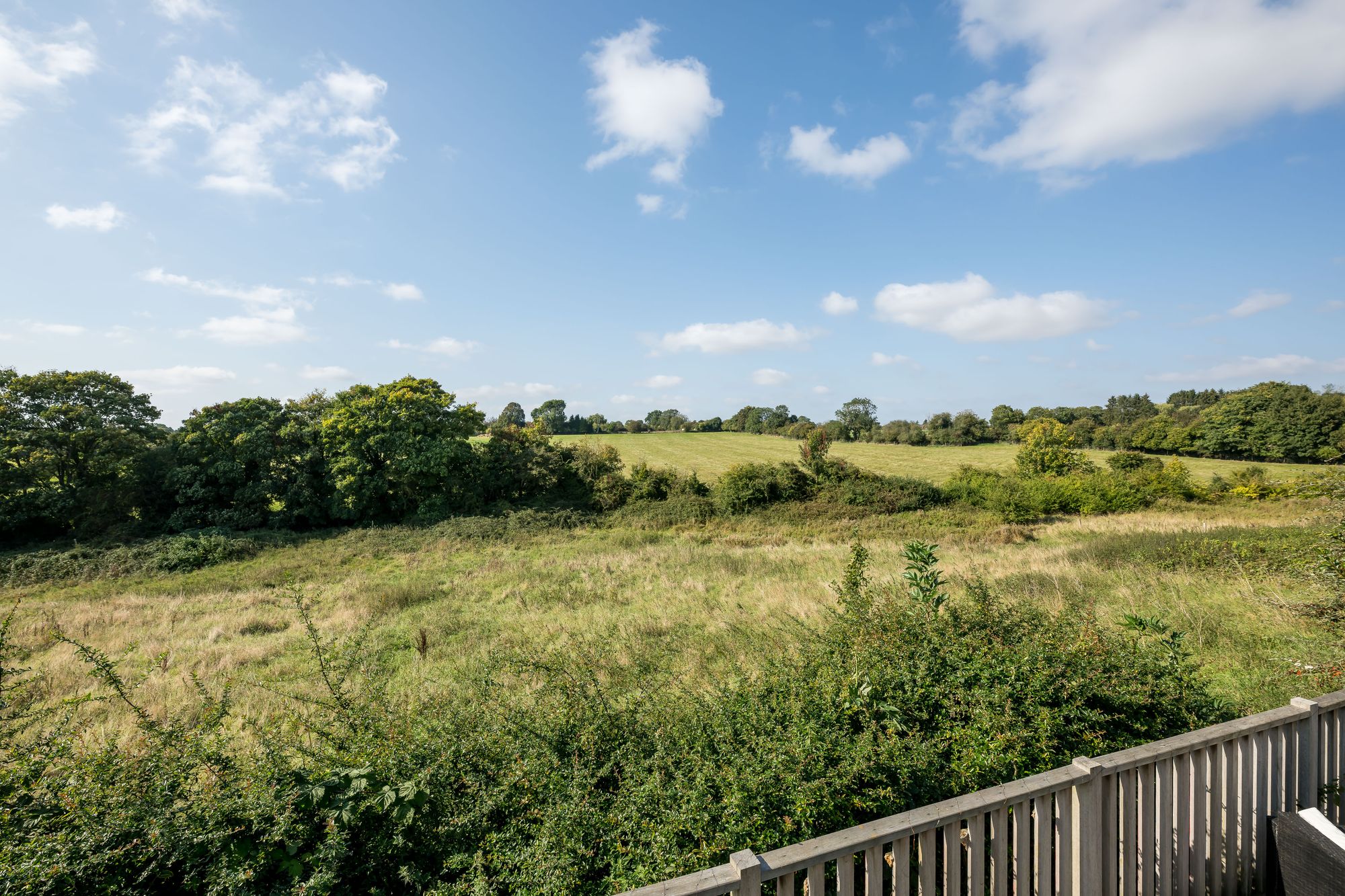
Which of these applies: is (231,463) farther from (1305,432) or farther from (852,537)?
(1305,432)

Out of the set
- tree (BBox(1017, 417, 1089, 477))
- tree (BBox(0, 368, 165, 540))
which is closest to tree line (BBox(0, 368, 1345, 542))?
tree (BBox(0, 368, 165, 540))

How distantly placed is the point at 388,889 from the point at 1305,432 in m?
58.0

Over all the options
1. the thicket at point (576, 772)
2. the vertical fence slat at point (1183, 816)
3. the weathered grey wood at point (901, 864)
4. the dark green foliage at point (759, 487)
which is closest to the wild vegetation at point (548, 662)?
the thicket at point (576, 772)

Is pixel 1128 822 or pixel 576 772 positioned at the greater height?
pixel 1128 822

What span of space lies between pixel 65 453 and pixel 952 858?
3370 cm

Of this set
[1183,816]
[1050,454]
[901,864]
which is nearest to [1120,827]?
[1183,816]

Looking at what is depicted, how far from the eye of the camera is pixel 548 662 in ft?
24.1

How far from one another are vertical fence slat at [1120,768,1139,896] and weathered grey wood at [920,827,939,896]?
127cm

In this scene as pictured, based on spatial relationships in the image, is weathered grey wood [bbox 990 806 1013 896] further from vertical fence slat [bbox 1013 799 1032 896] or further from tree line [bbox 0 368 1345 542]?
tree line [bbox 0 368 1345 542]

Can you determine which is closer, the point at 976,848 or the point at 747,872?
the point at 747,872

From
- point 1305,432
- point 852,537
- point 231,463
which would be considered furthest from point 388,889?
point 1305,432

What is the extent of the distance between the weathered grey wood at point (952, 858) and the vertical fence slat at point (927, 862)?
0.27 feet

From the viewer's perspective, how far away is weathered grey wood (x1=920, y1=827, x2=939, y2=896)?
2.27 m

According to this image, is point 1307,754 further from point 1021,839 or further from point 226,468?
point 226,468
